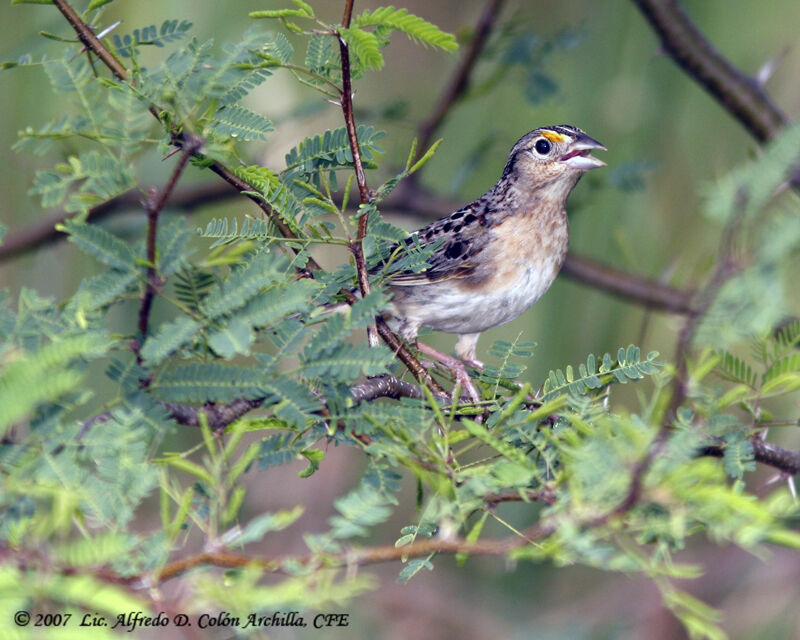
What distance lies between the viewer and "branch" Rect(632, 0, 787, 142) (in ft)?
11.9

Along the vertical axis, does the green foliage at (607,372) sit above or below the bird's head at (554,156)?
below

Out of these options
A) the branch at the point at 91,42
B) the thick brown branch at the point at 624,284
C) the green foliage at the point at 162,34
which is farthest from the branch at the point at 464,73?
the branch at the point at 91,42

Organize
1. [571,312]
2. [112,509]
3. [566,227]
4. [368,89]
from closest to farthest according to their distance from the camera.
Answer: [112,509], [566,227], [571,312], [368,89]

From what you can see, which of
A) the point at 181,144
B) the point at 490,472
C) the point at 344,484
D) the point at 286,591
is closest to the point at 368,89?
the point at 344,484

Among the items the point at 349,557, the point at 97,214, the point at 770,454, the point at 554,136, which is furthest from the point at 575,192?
the point at 349,557

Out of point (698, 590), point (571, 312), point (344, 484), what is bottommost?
point (344, 484)

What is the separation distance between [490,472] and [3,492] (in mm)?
778

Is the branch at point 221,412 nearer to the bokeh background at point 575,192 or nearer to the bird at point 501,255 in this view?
the bird at point 501,255

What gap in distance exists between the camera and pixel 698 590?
4438 millimetres

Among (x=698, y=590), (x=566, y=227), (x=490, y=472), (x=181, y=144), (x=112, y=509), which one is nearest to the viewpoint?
(x=112, y=509)

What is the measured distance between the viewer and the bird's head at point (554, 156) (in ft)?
12.5

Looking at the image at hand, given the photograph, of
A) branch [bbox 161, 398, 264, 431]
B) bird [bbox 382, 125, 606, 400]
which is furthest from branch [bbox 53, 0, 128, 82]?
bird [bbox 382, 125, 606, 400]

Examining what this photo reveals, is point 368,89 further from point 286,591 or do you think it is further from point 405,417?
point 286,591

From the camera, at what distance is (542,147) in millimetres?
3898
